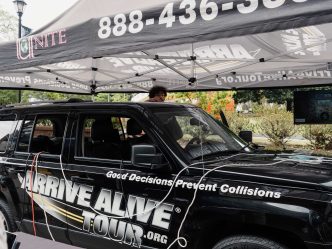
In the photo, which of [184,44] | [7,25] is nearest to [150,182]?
[184,44]

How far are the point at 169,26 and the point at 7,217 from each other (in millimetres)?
2848

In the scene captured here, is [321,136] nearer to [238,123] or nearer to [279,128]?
[279,128]

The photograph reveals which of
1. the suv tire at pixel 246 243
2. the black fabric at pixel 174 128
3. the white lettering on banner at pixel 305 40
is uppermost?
the white lettering on banner at pixel 305 40

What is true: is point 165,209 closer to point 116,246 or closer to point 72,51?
point 116,246

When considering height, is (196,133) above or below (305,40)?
below

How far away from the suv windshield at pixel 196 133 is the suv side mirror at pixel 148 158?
26 cm

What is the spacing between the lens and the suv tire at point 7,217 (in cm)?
459

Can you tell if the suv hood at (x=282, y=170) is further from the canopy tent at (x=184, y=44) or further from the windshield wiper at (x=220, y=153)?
the canopy tent at (x=184, y=44)

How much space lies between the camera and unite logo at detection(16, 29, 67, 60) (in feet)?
15.5

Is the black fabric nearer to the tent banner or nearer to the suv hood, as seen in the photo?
the suv hood

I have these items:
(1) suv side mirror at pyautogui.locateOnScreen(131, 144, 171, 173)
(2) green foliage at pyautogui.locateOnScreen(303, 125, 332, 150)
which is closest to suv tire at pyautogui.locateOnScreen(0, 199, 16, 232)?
(1) suv side mirror at pyautogui.locateOnScreen(131, 144, 171, 173)

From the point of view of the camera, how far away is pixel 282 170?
3150 millimetres

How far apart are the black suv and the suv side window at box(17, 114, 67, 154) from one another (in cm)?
1

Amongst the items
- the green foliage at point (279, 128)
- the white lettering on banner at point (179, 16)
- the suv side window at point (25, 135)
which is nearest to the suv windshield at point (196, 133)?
the white lettering on banner at point (179, 16)
